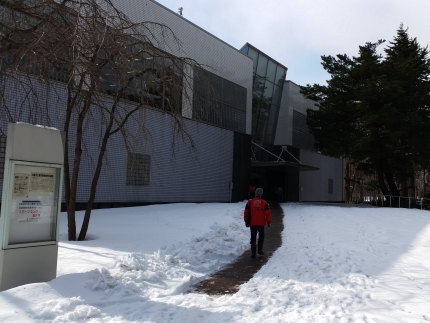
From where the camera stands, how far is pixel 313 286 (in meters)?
7.00

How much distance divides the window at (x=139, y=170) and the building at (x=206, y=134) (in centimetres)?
4

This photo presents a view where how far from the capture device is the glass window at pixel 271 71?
107 ft

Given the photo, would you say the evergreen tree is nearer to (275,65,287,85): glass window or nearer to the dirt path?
(275,65,287,85): glass window

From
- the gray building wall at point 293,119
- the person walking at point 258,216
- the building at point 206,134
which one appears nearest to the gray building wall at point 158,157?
the building at point 206,134

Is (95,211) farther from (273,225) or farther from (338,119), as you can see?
(338,119)

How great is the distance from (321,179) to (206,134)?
62.2 ft

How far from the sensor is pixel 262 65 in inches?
1259

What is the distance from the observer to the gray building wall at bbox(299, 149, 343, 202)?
37188 mm

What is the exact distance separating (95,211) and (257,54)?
758 inches

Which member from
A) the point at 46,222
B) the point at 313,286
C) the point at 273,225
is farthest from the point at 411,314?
the point at 273,225

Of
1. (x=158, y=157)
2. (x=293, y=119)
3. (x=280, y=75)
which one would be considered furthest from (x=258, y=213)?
(x=293, y=119)

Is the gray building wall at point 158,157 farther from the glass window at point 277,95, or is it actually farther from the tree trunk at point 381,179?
the tree trunk at point 381,179

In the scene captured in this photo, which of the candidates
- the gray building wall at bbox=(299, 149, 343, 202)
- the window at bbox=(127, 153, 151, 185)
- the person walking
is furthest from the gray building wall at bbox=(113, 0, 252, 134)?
the gray building wall at bbox=(299, 149, 343, 202)

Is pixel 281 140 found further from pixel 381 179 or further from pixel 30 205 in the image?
pixel 30 205
